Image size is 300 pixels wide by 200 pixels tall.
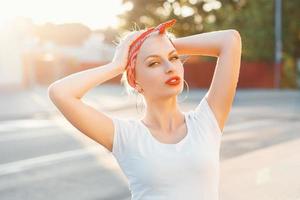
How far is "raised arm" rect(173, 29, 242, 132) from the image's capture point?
2430 mm

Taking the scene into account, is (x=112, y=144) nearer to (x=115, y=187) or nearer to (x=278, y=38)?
(x=115, y=187)

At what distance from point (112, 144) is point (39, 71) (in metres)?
46.1

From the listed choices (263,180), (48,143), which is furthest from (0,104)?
(263,180)

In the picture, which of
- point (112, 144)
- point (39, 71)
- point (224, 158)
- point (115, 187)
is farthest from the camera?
point (39, 71)

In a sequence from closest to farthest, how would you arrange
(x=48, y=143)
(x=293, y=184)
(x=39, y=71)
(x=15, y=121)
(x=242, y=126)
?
(x=293, y=184) → (x=48, y=143) → (x=242, y=126) → (x=15, y=121) → (x=39, y=71)

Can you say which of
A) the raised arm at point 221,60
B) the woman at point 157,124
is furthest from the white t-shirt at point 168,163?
the raised arm at point 221,60

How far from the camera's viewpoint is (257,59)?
1356 inches

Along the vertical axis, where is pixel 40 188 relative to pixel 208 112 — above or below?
below

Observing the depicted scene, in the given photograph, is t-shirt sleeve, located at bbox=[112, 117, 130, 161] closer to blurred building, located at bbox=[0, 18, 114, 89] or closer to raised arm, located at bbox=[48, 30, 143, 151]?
raised arm, located at bbox=[48, 30, 143, 151]

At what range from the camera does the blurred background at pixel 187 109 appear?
7.07m

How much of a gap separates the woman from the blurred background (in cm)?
27

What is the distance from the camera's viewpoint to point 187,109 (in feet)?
63.4

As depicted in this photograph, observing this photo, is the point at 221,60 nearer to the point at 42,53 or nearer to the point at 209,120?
the point at 209,120

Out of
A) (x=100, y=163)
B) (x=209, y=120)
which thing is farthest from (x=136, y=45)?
(x=100, y=163)
